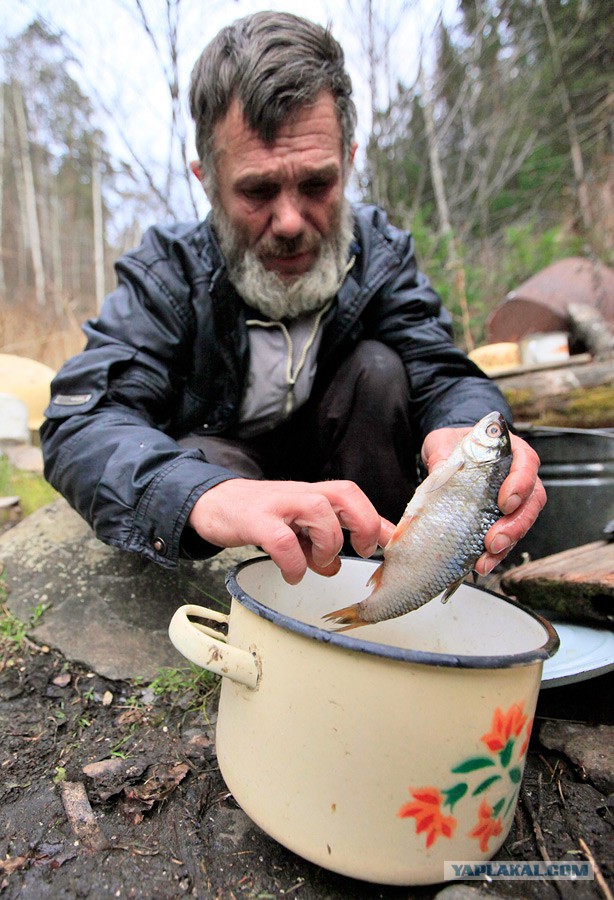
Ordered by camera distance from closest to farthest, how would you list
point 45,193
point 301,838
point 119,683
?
point 301,838
point 119,683
point 45,193

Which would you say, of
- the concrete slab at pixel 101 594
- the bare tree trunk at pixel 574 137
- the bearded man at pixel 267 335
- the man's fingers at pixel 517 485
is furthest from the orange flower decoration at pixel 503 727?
the bare tree trunk at pixel 574 137

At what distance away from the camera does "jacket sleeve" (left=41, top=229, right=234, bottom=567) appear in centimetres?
144

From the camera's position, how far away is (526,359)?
4.29 meters

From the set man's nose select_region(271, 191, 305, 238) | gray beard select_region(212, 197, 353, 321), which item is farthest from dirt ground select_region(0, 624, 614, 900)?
man's nose select_region(271, 191, 305, 238)

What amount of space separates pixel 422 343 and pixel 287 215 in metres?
0.65

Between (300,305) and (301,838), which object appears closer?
(301,838)

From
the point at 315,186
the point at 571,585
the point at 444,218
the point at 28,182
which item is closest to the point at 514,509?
the point at 571,585

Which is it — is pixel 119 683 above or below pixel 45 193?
below

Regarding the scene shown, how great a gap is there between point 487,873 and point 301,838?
321 millimetres

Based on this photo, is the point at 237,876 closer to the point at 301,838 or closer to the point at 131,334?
the point at 301,838

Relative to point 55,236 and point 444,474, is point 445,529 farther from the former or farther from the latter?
point 55,236

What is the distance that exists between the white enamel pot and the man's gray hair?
1421 millimetres

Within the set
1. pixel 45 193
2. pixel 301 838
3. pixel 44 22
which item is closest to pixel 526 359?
pixel 301 838

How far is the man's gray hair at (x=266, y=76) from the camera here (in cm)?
180
